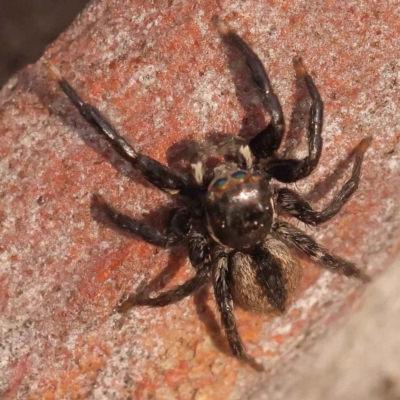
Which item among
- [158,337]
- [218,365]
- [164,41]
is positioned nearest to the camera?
[164,41]

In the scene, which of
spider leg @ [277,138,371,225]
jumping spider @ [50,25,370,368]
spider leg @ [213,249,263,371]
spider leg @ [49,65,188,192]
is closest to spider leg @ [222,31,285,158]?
jumping spider @ [50,25,370,368]

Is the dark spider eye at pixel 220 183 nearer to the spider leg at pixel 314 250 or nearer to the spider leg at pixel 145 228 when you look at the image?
the spider leg at pixel 145 228

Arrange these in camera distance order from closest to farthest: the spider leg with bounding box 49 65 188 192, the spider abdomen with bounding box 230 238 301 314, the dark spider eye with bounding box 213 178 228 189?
the spider leg with bounding box 49 65 188 192 < the dark spider eye with bounding box 213 178 228 189 < the spider abdomen with bounding box 230 238 301 314

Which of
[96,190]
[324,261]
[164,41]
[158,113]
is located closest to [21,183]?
[96,190]

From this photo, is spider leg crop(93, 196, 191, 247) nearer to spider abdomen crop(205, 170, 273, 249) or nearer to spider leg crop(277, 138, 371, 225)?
spider abdomen crop(205, 170, 273, 249)

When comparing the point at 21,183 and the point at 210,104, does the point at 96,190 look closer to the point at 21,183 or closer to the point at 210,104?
the point at 21,183

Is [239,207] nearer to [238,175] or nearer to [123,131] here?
[238,175]
